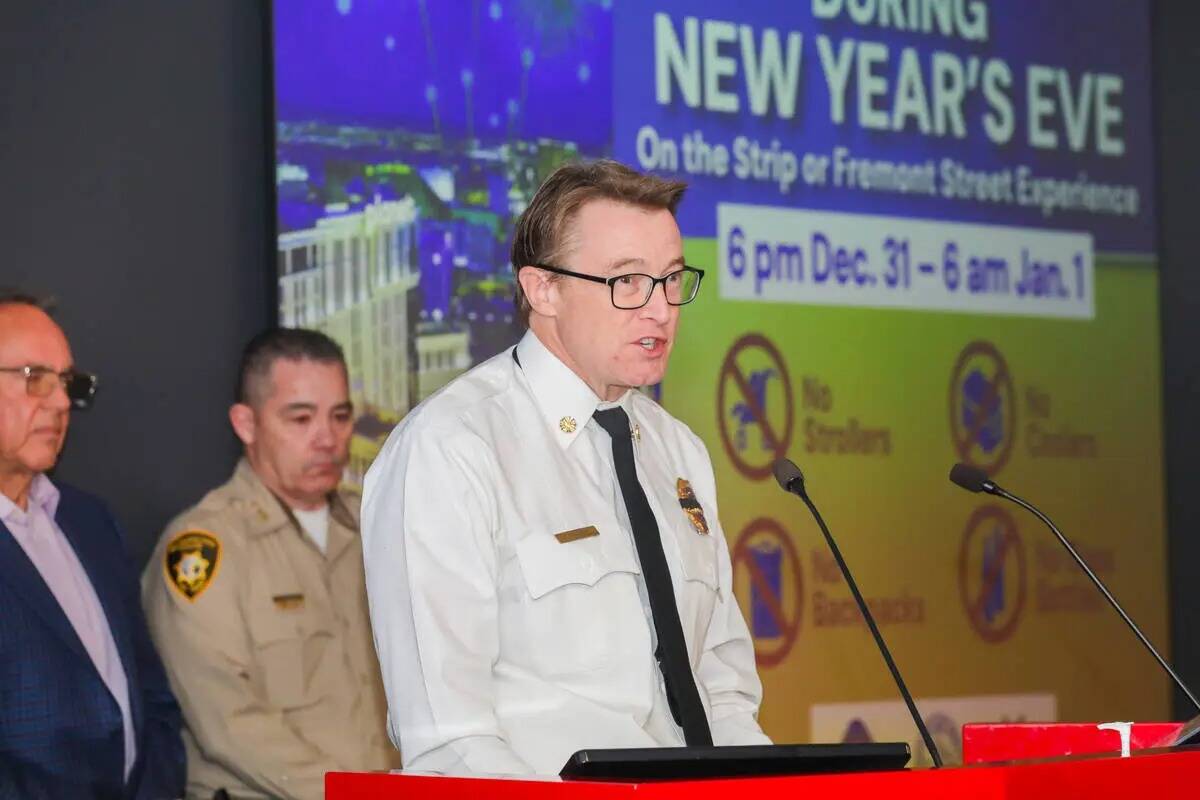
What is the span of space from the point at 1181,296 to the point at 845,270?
146 cm

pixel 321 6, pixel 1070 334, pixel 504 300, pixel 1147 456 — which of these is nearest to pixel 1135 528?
pixel 1147 456

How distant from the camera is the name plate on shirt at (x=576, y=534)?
8.23 feet

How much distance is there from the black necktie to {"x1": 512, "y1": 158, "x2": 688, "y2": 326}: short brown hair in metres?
0.28

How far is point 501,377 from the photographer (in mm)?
2699

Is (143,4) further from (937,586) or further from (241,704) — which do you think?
(937,586)

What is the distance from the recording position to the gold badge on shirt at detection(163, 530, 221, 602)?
12.7 ft

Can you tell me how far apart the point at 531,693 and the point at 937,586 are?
121 inches

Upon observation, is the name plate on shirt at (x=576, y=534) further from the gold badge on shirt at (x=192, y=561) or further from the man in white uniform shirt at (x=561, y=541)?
the gold badge on shirt at (x=192, y=561)

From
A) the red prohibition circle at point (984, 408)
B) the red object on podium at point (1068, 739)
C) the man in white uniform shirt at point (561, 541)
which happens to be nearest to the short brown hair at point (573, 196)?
the man in white uniform shirt at point (561, 541)

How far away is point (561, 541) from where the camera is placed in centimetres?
250

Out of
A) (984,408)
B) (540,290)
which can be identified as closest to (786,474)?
(540,290)

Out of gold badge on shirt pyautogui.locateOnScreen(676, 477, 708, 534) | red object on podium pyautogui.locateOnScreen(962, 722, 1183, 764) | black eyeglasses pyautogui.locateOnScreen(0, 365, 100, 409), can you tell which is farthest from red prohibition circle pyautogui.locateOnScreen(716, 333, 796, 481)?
red object on podium pyautogui.locateOnScreen(962, 722, 1183, 764)

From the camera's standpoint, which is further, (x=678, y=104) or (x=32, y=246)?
(x=678, y=104)

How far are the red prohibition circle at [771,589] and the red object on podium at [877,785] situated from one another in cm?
300
